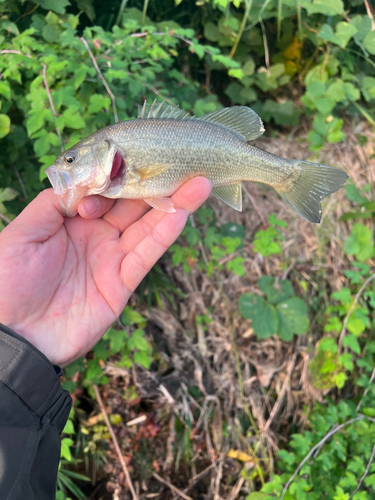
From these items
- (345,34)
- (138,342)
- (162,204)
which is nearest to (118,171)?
(162,204)

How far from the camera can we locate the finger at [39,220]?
1671 millimetres

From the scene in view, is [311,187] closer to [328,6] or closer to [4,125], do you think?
[4,125]

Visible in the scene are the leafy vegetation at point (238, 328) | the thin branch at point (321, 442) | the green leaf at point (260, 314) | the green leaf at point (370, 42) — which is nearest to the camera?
the thin branch at point (321, 442)

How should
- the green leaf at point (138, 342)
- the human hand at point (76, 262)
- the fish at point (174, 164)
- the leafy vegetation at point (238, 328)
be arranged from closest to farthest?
the human hand at point (76, 262) → the fish at point (174, 164) → the green leaf at point (138, 342) → the leafy vegetation at point (238, 328)

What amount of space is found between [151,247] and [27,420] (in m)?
0.93

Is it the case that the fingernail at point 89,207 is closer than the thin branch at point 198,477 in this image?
Yes

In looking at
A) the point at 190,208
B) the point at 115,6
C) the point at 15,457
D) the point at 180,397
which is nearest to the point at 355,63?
the point at 115,6

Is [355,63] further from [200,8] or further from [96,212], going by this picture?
[96,212]

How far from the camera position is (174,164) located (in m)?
1.87

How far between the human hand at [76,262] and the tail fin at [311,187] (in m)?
0.58

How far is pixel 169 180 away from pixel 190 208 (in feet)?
0.61

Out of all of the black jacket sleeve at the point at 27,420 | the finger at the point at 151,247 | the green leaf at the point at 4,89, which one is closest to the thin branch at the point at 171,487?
the black jacket sleeve at the point at 27,420

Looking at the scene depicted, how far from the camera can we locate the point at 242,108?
2.00 m

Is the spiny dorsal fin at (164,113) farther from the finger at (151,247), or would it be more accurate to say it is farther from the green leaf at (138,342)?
the green leaf at (138,342)
